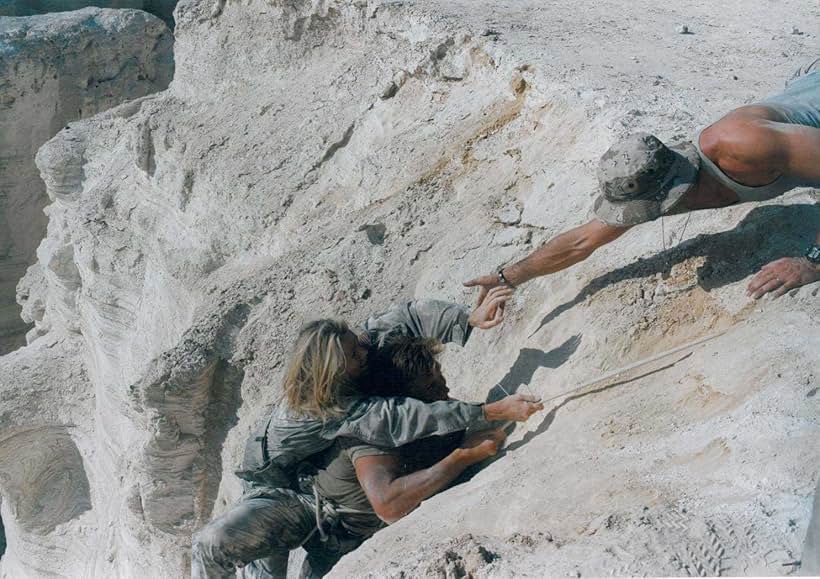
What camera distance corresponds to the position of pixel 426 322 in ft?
15.0

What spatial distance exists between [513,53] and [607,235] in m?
2.06

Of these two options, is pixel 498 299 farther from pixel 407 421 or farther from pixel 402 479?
pixel 402 479

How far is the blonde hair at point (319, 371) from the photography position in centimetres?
404

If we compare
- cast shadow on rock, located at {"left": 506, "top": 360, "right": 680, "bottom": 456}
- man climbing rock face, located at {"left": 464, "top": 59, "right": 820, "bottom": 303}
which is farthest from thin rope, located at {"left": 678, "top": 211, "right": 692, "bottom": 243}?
cast shadow on rock, located at {"left": 506, "top": 360, "right": 680, "bottom": 456}

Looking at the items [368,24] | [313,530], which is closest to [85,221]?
[368,24]

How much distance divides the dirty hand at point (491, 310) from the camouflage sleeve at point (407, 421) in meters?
0.50

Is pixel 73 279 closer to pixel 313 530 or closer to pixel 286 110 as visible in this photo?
pixel 286 110

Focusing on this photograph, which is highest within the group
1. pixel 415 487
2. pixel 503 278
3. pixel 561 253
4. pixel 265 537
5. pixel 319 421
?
pixel 561 253

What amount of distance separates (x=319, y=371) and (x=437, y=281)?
1.47 meters

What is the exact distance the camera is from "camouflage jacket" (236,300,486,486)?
4016 millimetres

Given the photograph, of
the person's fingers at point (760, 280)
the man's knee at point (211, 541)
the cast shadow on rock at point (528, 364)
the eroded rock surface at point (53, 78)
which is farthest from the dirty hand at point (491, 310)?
the eroded rock surface at point (53, 78)

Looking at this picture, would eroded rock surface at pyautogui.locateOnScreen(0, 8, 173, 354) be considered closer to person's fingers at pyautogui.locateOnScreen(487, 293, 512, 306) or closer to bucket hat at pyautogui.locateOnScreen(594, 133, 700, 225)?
person's fingers at pyautogui.locateOnScreen(487, 293, 512, 306)

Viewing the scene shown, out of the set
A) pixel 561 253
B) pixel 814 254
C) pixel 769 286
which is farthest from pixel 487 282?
pixel 814 254

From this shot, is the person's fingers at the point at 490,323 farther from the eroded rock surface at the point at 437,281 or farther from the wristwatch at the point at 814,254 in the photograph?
the wristwatch at the point at 814,254
